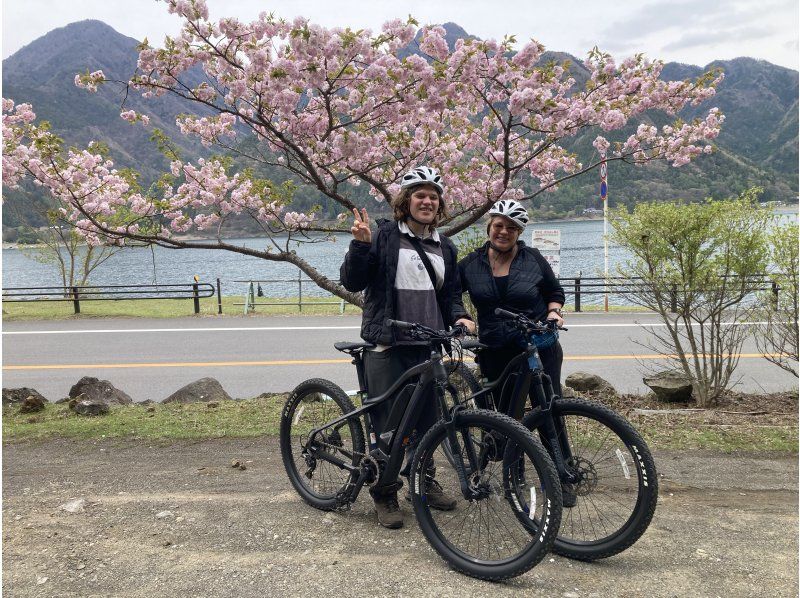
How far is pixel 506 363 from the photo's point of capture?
13.3ft

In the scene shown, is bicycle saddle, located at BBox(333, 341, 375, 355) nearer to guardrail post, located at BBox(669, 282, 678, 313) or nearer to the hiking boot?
the hiking boot

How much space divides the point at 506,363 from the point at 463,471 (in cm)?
90

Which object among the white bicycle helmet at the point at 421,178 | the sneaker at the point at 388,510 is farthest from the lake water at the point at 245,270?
the sneaker at the point at 388,510

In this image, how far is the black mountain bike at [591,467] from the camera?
127 inches

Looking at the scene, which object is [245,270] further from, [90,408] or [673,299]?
[673,299]

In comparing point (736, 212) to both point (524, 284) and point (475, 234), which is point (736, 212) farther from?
point (524, 284)

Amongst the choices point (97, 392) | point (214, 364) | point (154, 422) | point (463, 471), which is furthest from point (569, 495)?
point (214, 364)

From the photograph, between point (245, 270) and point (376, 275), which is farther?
point (245, 270)

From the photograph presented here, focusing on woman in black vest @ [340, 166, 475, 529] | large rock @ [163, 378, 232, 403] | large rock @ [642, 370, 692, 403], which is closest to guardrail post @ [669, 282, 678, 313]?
large rock @ [642, 370, 692, 403]

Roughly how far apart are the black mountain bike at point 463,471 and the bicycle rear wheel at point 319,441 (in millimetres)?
14

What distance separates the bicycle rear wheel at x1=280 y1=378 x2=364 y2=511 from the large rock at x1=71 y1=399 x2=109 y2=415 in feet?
12.3

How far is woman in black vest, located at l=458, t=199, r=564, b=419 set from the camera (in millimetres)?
Answer: 3953

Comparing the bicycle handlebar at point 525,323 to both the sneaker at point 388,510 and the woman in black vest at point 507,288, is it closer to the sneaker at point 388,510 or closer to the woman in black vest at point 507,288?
the woman in black vest at point 507,288

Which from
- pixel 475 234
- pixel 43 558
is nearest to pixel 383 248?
pixel 43 558
